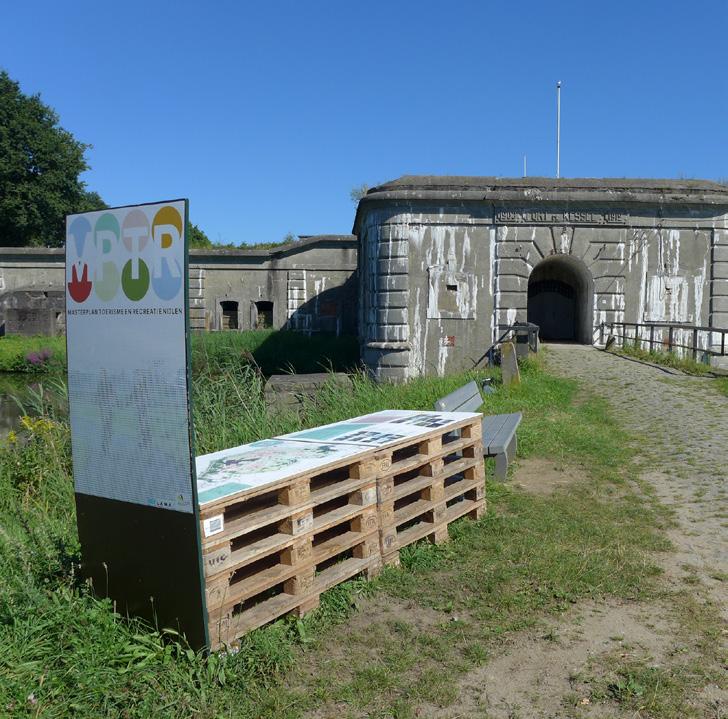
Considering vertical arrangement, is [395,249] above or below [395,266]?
above

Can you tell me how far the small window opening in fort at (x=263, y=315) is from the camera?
27578 millimetres

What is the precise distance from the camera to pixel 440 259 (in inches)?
680

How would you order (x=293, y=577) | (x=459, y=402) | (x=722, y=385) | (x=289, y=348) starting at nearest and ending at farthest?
1. (x=293, y=577)
2. (x=459, y=402)
3. (x=722, y=385)
4. (x=289, y=348)

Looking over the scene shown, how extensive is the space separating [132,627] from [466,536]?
8.77ft

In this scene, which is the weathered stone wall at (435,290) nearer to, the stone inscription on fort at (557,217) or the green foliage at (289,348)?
the stone inscription on fort at (557,217)

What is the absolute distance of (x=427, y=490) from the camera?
5340 mm

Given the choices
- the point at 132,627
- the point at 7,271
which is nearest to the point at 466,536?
the point at 132,627

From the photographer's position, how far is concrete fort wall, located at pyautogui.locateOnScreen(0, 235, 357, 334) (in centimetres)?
2716

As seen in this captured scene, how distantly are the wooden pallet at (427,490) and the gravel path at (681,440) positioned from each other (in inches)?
61.7

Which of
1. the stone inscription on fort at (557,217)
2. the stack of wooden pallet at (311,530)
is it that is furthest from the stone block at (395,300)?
Answer: the stack of wooden pallet at (311,530)

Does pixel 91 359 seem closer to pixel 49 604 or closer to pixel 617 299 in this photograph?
pixel 49 604

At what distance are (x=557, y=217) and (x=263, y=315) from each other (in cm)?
1353

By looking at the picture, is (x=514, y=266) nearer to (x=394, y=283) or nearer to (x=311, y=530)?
(x=394, y=283)

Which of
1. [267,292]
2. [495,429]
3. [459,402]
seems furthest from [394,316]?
[267,292]
